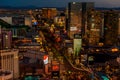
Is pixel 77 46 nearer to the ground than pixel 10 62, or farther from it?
farther from it

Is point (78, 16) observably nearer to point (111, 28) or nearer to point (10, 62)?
point (111, 28)

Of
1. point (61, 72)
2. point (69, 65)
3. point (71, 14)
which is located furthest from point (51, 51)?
point (71, 14)

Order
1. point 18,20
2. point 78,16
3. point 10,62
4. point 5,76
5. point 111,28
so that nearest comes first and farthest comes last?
point 5,76, point 10,62, point 111,28, point 78,16, point 18,20

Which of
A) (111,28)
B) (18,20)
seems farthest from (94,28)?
(18,20)

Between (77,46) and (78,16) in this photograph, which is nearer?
(77,46)

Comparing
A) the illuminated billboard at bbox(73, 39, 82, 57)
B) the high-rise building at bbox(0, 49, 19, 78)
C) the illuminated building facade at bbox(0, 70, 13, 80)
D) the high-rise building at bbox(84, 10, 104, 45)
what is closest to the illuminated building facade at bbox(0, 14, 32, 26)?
the high-rise building at bbox(84, 10, 104, 45)

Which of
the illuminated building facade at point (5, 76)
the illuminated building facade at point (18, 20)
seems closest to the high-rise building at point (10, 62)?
the illuminated building facade at point (5, 76)

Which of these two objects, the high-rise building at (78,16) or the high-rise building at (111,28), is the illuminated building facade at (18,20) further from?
the high-rise building at (111,28)
